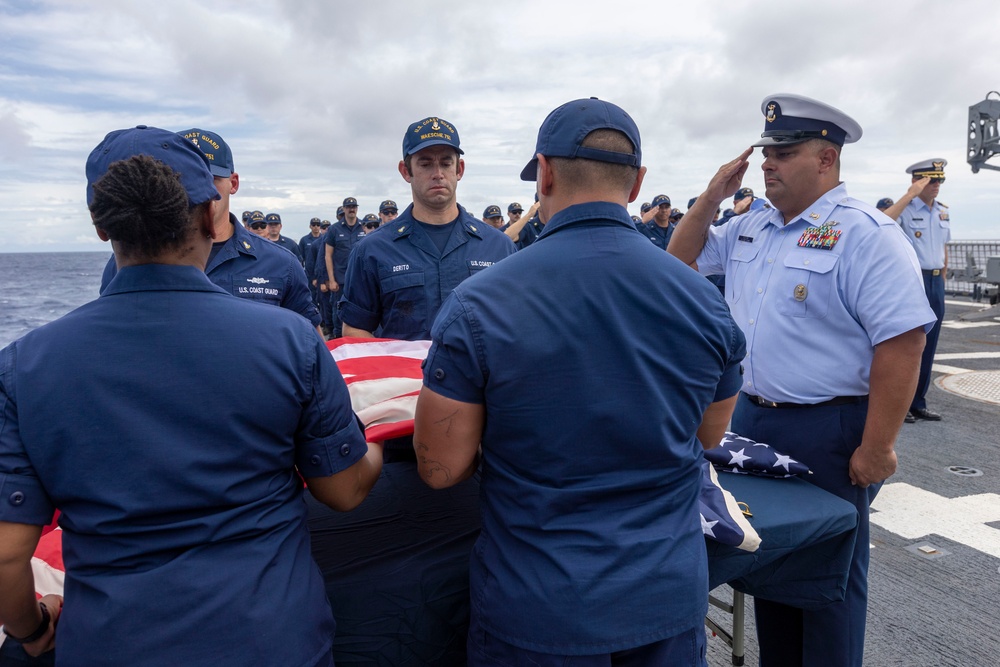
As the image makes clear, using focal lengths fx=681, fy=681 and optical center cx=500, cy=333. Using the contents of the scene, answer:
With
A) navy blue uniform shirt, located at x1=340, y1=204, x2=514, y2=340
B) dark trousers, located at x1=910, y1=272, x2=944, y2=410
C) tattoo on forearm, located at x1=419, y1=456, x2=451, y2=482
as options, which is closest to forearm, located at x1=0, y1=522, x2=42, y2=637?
tattoo on forearm, located at x1=419, y1=456, x2=451, y2=482

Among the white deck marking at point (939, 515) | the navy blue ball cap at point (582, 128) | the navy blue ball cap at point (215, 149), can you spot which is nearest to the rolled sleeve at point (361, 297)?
the navy blue ball cap at point (215, 149)

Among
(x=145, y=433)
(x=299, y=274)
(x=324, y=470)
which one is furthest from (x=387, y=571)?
(x=299, y=274)

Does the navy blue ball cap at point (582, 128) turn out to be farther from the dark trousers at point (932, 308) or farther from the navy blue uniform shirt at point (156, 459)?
the dark trousers at point (932, 308)

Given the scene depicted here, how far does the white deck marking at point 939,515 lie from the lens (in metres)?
4.22

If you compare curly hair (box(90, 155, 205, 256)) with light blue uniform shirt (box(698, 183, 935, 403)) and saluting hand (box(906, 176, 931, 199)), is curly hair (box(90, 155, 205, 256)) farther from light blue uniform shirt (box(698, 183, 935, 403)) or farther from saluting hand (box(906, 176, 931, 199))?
saluting hand (box(906, 176, 931, 199))

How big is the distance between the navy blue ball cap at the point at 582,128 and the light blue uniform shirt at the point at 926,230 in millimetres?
6897

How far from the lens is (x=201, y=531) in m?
1.41

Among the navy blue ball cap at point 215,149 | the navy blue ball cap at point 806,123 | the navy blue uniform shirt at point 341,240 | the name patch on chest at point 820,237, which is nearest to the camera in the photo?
the name patch on chest at point 820,237

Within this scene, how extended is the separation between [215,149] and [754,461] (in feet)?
9.24

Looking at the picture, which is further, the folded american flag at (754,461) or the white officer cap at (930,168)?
the white officer cap at (930,168)

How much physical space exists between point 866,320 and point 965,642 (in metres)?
1.80

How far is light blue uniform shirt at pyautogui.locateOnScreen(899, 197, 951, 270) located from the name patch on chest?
5511mm

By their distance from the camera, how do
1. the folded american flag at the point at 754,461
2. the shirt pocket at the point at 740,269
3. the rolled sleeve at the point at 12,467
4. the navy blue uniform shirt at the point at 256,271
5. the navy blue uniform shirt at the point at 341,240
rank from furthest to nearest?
the navy blue uniform shirt at the point at 341,240 → the navy blue uniform shirt at the point at 256,271 → the shirt pocket at the point at 740,269 → the folded american flag at the point at 754,461 → the rolled sleeve at the point at 12,467

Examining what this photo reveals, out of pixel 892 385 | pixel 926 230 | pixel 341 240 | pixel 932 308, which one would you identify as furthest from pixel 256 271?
pixel 341 240
